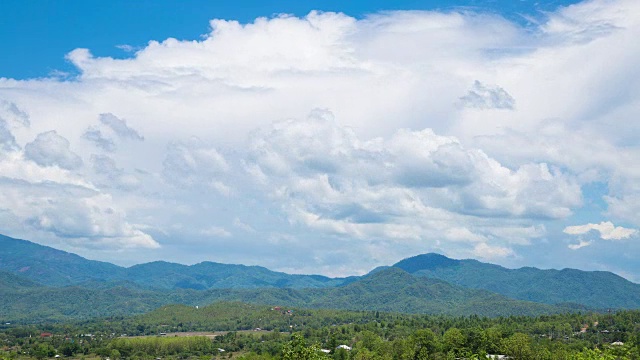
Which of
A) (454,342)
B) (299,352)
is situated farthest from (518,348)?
(299,352)

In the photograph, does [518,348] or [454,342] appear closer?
[518,348]

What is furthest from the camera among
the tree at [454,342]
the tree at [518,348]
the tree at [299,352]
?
the tree at [454,342]

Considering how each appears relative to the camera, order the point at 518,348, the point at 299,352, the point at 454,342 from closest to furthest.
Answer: the point at 299,352, the point at 518,348, the point at 454,342

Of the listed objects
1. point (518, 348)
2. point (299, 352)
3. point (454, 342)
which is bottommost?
point (518, 348)

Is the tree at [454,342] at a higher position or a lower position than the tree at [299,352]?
lower

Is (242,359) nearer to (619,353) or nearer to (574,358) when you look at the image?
(619,353)

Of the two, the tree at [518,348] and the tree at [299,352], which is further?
the tree at [518,348]

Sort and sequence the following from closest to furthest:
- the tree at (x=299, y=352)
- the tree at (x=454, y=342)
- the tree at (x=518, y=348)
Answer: the tree at (x=299, y=352) < the tree at (x=518, y=348) < the tree at (x=454, y=342)

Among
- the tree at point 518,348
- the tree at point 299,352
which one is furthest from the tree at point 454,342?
the tree at point 299,352

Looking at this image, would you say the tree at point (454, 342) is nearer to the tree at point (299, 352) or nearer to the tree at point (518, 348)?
the tree at point (518, 348)

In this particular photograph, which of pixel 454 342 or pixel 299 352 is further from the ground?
pixel 299 352

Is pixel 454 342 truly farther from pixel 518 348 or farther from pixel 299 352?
pixel 299 352

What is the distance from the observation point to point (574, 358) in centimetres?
9606

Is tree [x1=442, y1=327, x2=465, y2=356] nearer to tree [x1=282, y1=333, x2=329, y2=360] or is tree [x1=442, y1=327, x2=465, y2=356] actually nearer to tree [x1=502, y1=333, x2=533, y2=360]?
tree [x1=502, y1=333, x2=533, y2=360]
